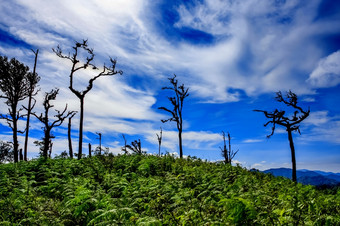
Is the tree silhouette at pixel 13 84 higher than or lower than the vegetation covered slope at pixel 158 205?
higher

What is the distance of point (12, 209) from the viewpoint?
20.9 ft

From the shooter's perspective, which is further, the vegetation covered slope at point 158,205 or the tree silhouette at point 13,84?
the tree silhouette at point 13,84

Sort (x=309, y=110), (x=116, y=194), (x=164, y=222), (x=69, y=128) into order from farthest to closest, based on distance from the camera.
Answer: (x=69, y=128)
(x=309, y=110)
(x=116, y=194)
(x=164, y=222)

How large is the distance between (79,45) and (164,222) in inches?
820

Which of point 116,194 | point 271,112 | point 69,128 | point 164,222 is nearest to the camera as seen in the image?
point 164,222

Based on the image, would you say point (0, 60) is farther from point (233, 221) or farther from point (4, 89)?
point (233, 221)

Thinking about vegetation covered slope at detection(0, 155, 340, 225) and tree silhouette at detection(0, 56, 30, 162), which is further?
tree silhouette at detection(0, 56, 30, 162)

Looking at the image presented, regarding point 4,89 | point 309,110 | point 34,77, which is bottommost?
point 309,110

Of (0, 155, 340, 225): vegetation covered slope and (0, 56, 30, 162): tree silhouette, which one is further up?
(0, 56, 30, 162): tree silhouette

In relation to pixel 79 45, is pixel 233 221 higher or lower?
lower

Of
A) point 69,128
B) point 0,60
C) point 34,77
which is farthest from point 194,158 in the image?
point 0,60

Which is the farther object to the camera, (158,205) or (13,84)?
(13,84)

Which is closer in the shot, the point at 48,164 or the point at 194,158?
the point at 48,164

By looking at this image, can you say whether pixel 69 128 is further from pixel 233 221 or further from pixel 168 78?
pixel 233 221
